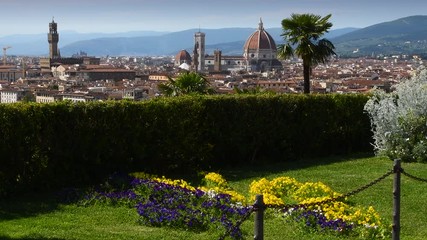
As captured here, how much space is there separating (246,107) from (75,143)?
4072 millimetres

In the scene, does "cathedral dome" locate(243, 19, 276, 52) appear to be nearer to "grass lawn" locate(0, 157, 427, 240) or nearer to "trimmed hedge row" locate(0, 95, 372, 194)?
"trimmed hedge row" locate(0, 95, 372, 194)

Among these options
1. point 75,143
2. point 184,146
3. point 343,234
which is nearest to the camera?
point 343,234

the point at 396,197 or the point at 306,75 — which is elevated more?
the point at 306,75

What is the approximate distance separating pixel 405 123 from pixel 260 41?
7020 inches

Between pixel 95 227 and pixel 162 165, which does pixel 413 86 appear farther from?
pixel 95 227

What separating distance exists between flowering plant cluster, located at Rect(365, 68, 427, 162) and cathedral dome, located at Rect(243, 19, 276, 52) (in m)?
171

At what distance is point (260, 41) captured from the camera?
190m

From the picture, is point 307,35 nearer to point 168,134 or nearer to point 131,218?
point 168,134

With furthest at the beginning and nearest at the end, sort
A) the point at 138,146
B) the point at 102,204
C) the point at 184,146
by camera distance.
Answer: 1. the point at 184,146
2. the point at 138,146
3. the point at 102,204

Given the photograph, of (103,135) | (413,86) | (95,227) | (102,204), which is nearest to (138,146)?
(103,135)

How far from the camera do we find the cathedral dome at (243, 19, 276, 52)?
184 metres

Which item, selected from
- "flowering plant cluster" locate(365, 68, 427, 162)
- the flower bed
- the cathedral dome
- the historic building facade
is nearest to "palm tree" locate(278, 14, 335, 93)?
"flowering plant cluster" locate(365, 68, 427, 162)

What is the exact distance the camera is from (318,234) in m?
7.07

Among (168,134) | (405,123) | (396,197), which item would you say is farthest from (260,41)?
(396,197)
